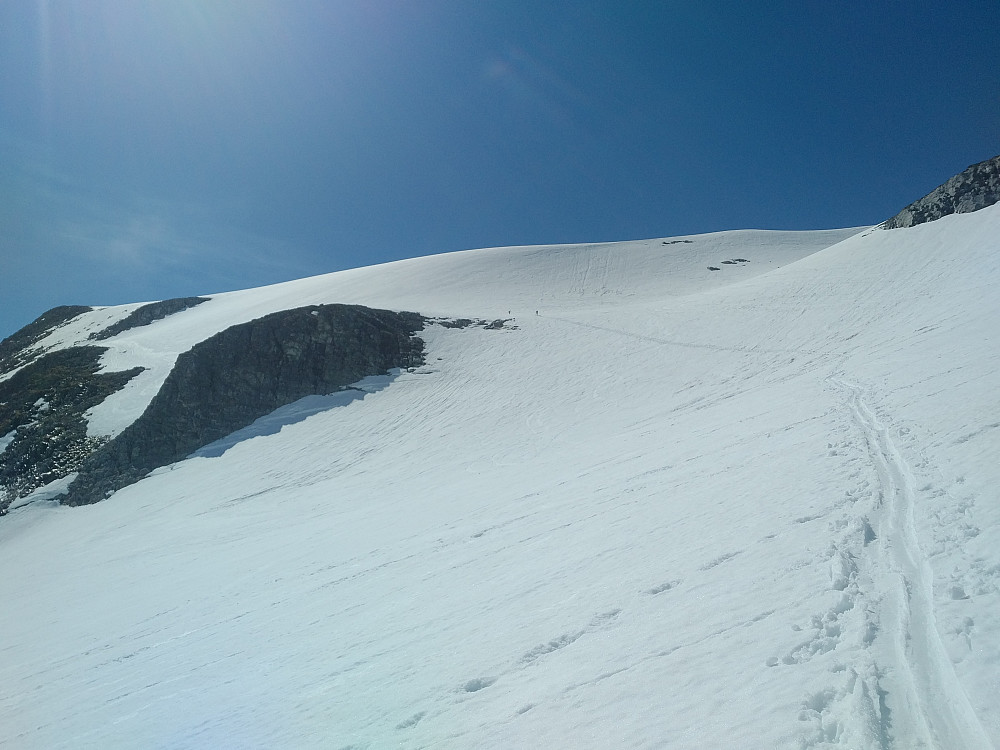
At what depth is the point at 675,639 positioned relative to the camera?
205 inches

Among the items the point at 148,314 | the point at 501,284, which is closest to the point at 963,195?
the point at 501,284

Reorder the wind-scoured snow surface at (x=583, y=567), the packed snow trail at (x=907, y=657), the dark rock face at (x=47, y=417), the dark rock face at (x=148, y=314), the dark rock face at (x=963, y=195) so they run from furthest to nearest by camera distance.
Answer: the dark rock face at (x=148, y=314)
the dark rock face at (x=963, y=195)
the dark rock face at (x=47, y=417)
the wind-scoured snow surface at (x=583, y=567)
the packed snow trail at (x=907, y=657)

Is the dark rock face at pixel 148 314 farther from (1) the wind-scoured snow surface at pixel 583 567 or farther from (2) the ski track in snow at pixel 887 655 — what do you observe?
(2) the ski track in snow at pixel 887 655

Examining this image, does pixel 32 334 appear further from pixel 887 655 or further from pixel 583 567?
pixel 887 655

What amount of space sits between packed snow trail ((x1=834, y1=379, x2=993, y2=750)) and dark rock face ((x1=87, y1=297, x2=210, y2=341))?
58178 millimetres

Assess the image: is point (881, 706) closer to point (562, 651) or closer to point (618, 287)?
point (562, 651)

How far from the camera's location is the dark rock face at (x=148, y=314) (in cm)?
4791

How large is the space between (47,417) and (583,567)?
113 feet

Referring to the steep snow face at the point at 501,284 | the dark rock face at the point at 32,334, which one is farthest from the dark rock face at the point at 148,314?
the dark rock face at the point at 32,334

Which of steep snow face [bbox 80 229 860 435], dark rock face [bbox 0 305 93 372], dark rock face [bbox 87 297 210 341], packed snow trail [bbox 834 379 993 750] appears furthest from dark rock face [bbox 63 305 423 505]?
dark rock face [bbox 0 305 93 372]

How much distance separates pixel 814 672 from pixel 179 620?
11.7 meters

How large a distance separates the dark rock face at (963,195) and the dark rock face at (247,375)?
3449 centimetres

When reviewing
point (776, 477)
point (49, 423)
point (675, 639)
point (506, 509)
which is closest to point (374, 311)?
point (49, 423)

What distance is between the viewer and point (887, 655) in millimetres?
4230
